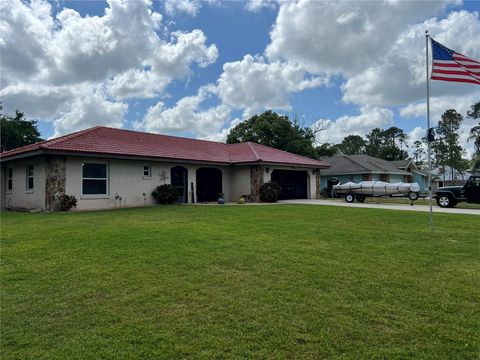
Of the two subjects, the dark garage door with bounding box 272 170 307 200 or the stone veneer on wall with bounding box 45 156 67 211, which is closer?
the stone veneer on wall with bounding box 45 156 67 211

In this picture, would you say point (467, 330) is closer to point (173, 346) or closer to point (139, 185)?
point (173, 346)

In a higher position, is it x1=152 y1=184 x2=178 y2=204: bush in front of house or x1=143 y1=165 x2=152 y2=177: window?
x1=143 y1=165 x2=152 y2=177: window

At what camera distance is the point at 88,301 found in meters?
4.34

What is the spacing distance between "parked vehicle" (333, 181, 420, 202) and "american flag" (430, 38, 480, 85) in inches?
526

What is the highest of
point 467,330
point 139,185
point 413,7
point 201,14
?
point 201,14

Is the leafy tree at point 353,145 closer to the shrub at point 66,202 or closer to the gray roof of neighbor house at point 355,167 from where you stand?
the gray roof of neighbor house at point 355,167

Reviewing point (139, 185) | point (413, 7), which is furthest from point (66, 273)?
point (139, 185)

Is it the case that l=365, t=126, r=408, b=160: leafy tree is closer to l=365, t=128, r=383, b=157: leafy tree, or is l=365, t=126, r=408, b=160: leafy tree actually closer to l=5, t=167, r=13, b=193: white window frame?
l=365, t=128, r=383, b=157: leafy tree

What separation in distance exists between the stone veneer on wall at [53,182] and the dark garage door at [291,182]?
47.8ft

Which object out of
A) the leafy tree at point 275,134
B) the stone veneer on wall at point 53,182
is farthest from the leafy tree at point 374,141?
the stone veneer on wall at point 53,182

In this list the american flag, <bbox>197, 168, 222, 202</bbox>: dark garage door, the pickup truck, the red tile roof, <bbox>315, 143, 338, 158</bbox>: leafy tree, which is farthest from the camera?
<bbox>315, 143, 338, 158</bbox>: leafy tree

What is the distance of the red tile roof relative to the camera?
17.5 metres

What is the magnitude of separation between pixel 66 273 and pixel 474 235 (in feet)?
30.2

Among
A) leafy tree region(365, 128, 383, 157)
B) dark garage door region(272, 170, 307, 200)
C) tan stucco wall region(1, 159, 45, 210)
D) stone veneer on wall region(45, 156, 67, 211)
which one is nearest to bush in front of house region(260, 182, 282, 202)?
dark garage door region(272, 170, 307, 200)
